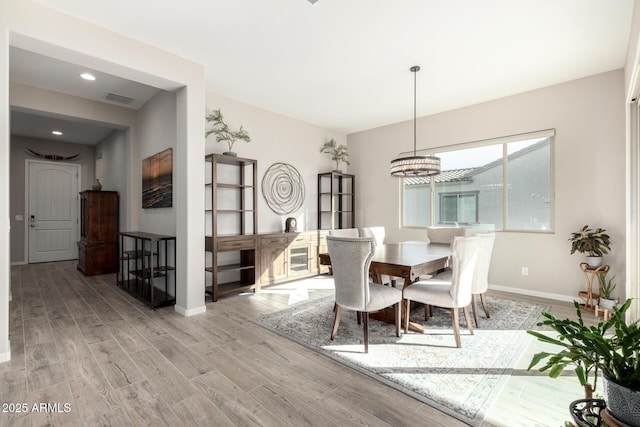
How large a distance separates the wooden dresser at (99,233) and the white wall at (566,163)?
244 inches

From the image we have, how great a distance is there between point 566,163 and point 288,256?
413 cm

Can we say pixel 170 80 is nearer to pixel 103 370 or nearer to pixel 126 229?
pixel 103 370

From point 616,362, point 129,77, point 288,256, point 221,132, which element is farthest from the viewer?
point 288,256

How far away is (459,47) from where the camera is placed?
3143 mm

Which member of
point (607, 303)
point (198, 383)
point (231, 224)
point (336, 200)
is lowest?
point (198, 383)

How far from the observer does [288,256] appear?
505 centimetres

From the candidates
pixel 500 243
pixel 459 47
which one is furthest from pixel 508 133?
pixel 459 47

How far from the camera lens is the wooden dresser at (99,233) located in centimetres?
550

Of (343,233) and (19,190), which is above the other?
(19,190)

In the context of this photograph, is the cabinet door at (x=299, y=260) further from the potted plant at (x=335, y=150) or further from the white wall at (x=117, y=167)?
the white wall at (x=117, y=167)

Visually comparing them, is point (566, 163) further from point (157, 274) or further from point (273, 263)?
point (157, 274)

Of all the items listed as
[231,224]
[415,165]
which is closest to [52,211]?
[231,224]

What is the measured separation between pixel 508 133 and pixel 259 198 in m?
3.95

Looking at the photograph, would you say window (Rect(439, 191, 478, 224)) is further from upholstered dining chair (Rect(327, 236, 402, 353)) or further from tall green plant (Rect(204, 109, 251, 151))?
tall green plant (Rect(204, 109, 251, 151))
